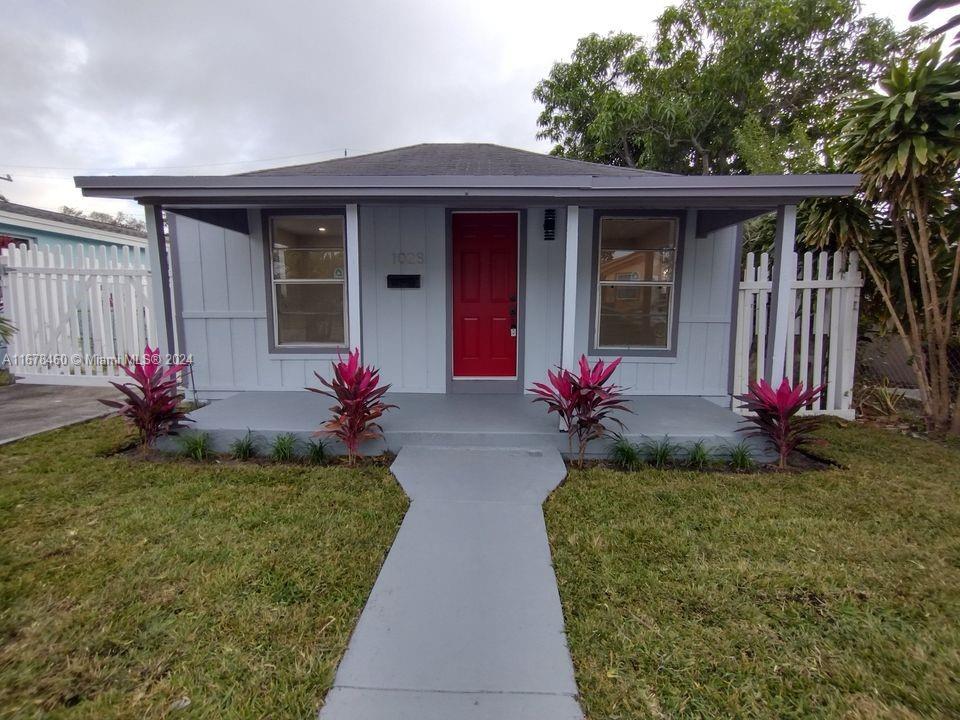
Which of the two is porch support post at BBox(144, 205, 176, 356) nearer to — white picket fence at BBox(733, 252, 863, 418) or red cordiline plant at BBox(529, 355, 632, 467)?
red cordiline plant at BBox(529, 355, 632, 467)

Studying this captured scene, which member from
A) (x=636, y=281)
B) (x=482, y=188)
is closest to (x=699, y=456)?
(x=636, y=281)

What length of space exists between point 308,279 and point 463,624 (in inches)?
176

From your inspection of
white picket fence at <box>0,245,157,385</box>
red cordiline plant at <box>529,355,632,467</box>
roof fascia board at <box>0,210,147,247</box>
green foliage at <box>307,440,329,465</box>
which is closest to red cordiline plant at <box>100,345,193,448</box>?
green foliage at <box>307,440,329,465</box>

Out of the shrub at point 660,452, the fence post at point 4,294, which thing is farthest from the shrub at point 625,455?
the fence post at point 4,294

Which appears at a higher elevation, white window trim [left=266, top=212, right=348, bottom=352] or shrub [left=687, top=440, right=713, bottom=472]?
white window trim [left=266, top=212, right=348, bottom=352]

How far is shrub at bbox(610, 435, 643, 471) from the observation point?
3.82m

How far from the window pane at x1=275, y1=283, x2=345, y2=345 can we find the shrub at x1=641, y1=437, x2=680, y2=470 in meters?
3.62

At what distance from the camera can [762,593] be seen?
2.17m

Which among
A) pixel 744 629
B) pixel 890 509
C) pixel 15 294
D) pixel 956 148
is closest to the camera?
pixel 744 629

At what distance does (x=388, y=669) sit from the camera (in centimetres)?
171

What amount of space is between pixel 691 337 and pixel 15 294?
9.40 m

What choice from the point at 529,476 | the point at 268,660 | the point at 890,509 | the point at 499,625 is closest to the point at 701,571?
the point at 499,625

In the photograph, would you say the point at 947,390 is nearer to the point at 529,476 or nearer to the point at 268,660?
the point at 529,476

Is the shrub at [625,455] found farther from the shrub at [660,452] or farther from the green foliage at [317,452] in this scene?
the green foliage at [317,452]
